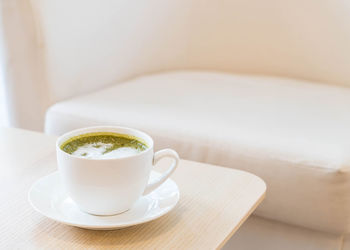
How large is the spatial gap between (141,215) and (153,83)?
879mm

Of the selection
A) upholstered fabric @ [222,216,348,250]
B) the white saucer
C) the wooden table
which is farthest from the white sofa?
the white saucer

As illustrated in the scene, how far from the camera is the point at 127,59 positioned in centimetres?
155

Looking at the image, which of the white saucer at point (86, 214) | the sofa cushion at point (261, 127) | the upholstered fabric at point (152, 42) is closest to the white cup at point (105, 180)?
the white saucer at point (86, 214)

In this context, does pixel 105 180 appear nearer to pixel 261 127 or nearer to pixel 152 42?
pixel 261 127

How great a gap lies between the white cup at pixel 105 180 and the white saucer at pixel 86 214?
12mm

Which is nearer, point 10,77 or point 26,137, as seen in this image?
point 26,137

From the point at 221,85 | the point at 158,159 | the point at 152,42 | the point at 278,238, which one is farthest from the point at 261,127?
the point at 152,42

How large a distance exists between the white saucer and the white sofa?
38cm

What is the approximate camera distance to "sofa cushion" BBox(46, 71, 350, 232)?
94cm

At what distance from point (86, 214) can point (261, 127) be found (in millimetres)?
563

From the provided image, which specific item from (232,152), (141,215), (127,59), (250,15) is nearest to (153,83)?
(127,59)

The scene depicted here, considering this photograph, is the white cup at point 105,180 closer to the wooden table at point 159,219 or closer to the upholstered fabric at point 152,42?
the wooden table at point 159,219

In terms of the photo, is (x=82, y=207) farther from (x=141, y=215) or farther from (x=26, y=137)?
(x=26, y=137)

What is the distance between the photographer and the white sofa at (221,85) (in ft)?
3.16
